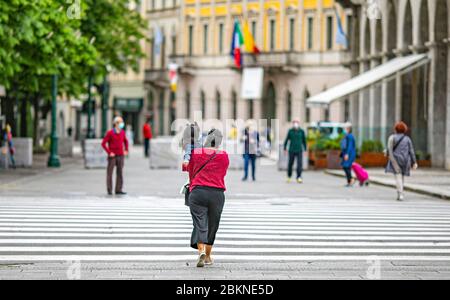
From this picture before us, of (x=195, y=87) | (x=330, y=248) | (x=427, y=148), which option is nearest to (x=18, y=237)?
(x=330, y=248)

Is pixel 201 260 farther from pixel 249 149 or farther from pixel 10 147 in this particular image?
pixel 10 147

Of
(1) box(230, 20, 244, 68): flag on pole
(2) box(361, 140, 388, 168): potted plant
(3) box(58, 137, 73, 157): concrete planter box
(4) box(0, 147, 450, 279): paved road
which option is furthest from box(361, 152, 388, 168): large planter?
(1) box(230, 20, 244, 68): flag on pole

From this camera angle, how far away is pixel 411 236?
→ 1973 cm

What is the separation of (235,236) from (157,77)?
A: 8307 cm

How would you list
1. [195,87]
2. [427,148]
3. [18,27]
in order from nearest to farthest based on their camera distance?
1. [18,27]
2. [427,148]
3. [195,87]

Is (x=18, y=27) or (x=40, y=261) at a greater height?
(x=18, y=27)

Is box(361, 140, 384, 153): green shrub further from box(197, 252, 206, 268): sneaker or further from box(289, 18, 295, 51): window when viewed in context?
box(289, 18, 295, 51): window

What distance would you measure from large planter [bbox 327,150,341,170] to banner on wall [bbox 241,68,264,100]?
1590 inches

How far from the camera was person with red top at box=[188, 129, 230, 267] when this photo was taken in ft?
51.4

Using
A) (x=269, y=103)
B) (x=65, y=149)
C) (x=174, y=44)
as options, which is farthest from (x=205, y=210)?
(x=174, y=44)
